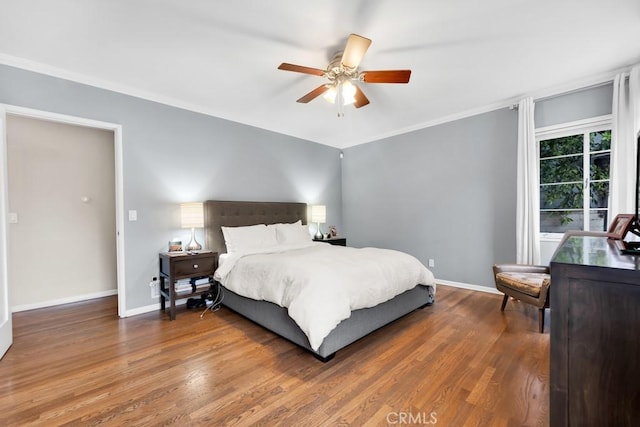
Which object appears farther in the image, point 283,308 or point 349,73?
point 349,73

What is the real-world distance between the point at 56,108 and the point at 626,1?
16.7ft

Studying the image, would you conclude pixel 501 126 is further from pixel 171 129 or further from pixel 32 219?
pixel 32 219

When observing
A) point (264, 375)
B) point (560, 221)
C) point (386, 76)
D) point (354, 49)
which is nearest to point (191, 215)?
point (264, 375)

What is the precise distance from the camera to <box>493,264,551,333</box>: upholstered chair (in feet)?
8.41

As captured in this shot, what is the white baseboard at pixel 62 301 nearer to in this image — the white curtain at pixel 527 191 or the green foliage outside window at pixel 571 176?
the white curtain at pixel 527 191

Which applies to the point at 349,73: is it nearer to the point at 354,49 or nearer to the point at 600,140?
the point at 354,49

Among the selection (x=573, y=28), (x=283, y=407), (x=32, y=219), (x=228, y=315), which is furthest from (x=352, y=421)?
(x=32, y=219)

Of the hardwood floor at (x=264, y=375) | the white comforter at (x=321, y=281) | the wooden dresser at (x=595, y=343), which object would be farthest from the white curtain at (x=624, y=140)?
the wooden dresser at (x=595, y=343)

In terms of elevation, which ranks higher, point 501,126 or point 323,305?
point 501,126

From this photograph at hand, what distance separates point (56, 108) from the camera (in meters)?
2.74

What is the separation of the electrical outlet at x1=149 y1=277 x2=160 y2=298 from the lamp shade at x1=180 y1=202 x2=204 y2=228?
2.53ft

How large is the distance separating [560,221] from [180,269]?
478cm

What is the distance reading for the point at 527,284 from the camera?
2717 mm

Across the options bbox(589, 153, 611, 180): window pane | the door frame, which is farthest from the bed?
bbox(589, 153, 611, 180): window pane
